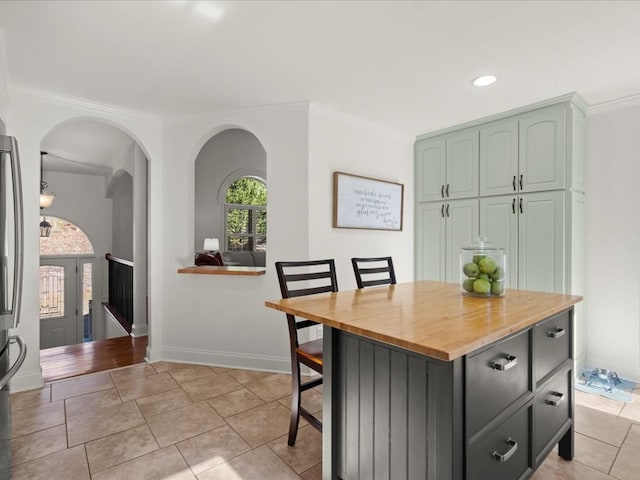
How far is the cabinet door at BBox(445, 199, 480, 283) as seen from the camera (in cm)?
348

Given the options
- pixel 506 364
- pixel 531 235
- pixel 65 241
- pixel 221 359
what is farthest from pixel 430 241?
pixel 65 241

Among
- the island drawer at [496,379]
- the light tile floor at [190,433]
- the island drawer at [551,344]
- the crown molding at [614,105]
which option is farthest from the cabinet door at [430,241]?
the island drawer at [496,379]

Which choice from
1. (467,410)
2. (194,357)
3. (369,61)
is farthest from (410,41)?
(194,357)

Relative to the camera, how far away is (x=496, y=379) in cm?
126

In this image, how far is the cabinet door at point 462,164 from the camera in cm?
345

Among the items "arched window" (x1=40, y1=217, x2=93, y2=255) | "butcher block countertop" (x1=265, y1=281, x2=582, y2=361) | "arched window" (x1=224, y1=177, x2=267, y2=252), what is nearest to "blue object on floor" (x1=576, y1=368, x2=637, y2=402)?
"butcher block countertop" (x1=265, y1=281, x2=582, y2=361)

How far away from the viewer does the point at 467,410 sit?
43.8 inches

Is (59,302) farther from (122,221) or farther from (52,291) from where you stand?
(122,221)

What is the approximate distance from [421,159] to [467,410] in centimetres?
326

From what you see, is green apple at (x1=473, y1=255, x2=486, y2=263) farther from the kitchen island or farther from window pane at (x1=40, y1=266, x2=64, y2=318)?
window pane at (x1=40, y1=266, x2=64, y2=318)

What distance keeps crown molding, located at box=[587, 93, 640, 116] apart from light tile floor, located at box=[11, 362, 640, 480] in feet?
7.60

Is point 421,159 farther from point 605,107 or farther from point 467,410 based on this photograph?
point 467,410

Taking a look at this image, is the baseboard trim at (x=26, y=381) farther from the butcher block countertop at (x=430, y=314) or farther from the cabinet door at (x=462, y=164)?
the cabinet door at (x=462, y=164)

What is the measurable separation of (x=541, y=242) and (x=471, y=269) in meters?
1.65
